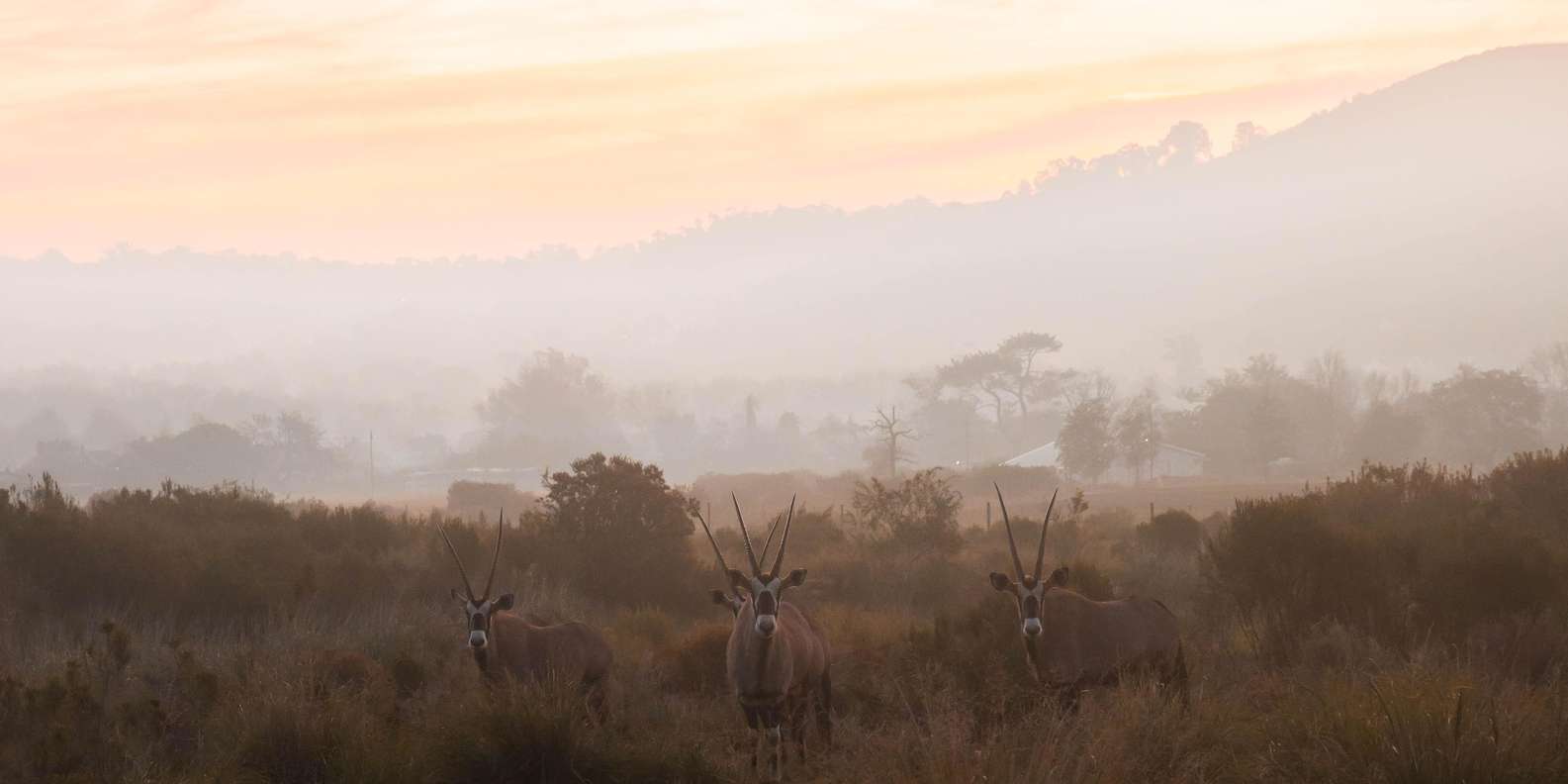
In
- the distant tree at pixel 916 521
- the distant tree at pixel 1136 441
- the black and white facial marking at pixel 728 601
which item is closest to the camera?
the black and white facial marking at pixel 728 601

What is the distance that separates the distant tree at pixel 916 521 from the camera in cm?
2855

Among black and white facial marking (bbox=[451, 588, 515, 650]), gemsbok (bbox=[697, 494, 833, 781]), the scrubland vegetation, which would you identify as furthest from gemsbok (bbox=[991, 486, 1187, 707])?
black and white facial marking (bbox=[451, 588, 515, 650])

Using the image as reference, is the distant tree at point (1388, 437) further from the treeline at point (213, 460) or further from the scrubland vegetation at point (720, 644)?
the treeline at point (213, 460)

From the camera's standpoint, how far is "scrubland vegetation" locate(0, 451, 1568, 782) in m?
10.1

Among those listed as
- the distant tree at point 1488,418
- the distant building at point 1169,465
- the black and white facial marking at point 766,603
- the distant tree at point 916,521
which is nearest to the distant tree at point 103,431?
the distant building at point 1169,465

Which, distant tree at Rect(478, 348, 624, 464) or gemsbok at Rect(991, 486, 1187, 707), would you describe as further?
distant tree at Rect(478, 348, 624, 464)

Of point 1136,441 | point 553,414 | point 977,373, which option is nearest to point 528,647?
point 1136,441

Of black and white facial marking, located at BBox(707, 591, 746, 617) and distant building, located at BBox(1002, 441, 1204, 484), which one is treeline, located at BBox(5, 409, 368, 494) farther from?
black and white facial marking, located at BBox(707, 591, 746, 617)

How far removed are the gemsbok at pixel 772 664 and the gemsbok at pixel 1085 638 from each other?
5.48 feet

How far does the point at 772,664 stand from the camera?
38.1 feet

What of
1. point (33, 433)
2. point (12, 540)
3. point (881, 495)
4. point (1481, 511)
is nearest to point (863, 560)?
point (881, 495)

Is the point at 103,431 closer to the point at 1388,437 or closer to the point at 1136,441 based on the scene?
the point at 1136,441

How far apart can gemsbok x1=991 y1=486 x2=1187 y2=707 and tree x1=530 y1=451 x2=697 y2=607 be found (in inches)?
417

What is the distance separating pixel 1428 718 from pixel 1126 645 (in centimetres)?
334
